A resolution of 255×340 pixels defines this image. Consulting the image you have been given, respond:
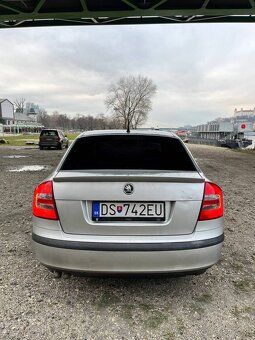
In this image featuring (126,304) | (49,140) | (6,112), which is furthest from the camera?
(6,112)

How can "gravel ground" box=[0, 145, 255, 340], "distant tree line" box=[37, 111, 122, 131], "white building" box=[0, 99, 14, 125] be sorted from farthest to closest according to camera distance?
"distant tree line" box=[37, 111, 122, 131] → "white building" box=[0, 99, 14, 125] → "gravel ground" box=[0, 145, 255, 340]

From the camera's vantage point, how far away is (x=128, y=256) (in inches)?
98.4

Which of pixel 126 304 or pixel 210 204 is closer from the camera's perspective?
pixel 210 204

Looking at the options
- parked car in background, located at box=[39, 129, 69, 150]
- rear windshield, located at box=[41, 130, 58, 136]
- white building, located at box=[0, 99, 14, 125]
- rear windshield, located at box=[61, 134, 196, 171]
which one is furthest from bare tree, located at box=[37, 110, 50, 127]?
rear windshield, located at box=[61, 134, 196, 171]

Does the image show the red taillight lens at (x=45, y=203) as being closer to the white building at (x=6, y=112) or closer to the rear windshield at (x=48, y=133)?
the rear windshield at (x=48, y=133)

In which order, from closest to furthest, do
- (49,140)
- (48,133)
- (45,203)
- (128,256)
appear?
(128,256)
(45,203)
(49,140)
(48,133)

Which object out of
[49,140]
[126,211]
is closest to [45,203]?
[126,211]

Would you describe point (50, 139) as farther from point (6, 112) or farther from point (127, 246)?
point (6, 112)

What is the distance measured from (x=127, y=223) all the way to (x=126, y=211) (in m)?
0.10

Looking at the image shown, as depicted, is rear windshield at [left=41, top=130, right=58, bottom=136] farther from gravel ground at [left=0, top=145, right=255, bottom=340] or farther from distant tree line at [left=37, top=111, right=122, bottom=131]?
distant tree line at [left=37, top=111, right=122, bottom=131]

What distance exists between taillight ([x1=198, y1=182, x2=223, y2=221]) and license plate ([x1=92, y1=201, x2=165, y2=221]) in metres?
0.37

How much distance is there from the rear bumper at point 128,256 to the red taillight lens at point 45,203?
234mm

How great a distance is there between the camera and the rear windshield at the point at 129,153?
3.36m

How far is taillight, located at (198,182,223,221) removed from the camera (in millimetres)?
2662
